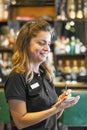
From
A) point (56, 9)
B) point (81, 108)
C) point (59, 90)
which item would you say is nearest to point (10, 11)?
point (56, 9)

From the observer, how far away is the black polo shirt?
142 cm

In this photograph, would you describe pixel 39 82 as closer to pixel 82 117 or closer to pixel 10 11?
pixel 82 117

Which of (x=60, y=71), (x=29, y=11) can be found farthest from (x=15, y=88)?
(x=29, y=11)

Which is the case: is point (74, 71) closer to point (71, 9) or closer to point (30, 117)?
point (71, 9)

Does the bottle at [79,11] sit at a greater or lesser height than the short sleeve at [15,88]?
greater

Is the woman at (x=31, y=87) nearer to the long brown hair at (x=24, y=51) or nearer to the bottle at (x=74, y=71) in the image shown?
the long brown hair at (x=24, y=51)

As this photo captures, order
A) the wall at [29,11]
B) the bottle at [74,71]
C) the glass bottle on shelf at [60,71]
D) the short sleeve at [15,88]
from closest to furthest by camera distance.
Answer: the short sleeve at [15,88] → the glass bottle on shelf at [60,71] → the bottle at [74,71] → the wall at [29,11]

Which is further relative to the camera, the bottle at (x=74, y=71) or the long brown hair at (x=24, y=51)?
the bottle at (x=74, y=71)

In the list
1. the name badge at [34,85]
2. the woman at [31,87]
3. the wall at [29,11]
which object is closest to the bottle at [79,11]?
the wall at [29,11]

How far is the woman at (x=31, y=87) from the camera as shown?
1.41m

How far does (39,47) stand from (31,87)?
0.71 feet

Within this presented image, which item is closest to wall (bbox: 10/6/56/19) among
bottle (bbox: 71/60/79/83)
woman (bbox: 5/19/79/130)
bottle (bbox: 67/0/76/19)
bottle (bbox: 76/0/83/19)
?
bottle (bbox: 67/0/76/19)

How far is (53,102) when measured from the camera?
1548 millimetres

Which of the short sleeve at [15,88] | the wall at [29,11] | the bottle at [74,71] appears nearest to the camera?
the short sleeve at [15,88]
